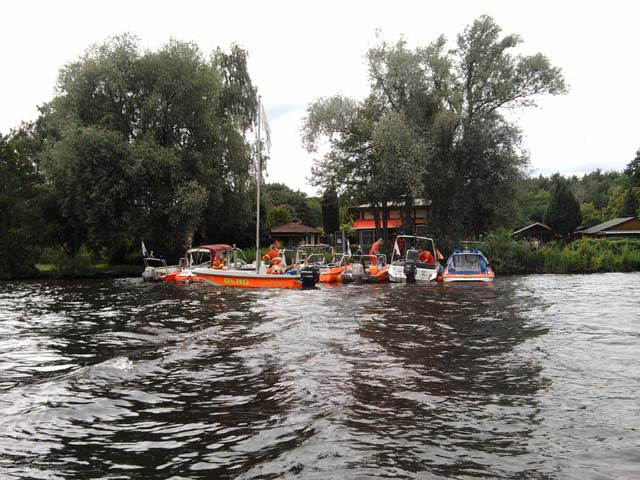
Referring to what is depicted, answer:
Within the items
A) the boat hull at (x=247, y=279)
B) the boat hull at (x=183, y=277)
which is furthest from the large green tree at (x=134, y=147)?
the boat hull at (x=247, y=279)

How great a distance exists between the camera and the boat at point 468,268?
2698cm

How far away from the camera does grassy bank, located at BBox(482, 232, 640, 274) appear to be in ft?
122

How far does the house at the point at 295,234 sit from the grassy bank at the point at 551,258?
27.3 m

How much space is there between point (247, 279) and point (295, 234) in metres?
36.2

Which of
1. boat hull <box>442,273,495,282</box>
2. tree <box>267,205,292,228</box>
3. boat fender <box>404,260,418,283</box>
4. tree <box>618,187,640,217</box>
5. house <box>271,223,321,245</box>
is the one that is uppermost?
tree <box>618,187,640,217</box>

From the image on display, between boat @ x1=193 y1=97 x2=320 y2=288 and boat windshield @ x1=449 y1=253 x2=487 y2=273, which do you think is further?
boat windshield @ x1=449 y1=253 x2=487 y2=273

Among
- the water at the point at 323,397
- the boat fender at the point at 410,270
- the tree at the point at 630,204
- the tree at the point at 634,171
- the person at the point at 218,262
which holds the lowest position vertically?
the water at the point at 323,397

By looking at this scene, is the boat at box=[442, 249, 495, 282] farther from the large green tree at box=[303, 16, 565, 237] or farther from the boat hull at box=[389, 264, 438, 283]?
the large green tree at box=[303, 16, 565, 237]

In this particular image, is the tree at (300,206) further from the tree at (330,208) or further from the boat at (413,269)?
the boat at (413,269)

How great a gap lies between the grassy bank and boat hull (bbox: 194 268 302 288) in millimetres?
18685

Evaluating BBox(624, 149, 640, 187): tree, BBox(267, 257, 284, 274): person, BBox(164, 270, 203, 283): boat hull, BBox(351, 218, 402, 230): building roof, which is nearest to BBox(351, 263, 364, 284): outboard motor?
BBox(267, 257, 284, 274): person

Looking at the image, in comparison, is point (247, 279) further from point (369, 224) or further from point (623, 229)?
point (623, 229)

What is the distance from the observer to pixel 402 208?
42.0 meters

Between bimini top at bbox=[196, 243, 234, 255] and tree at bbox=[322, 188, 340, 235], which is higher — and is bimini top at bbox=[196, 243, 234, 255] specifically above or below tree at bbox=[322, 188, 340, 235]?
below
